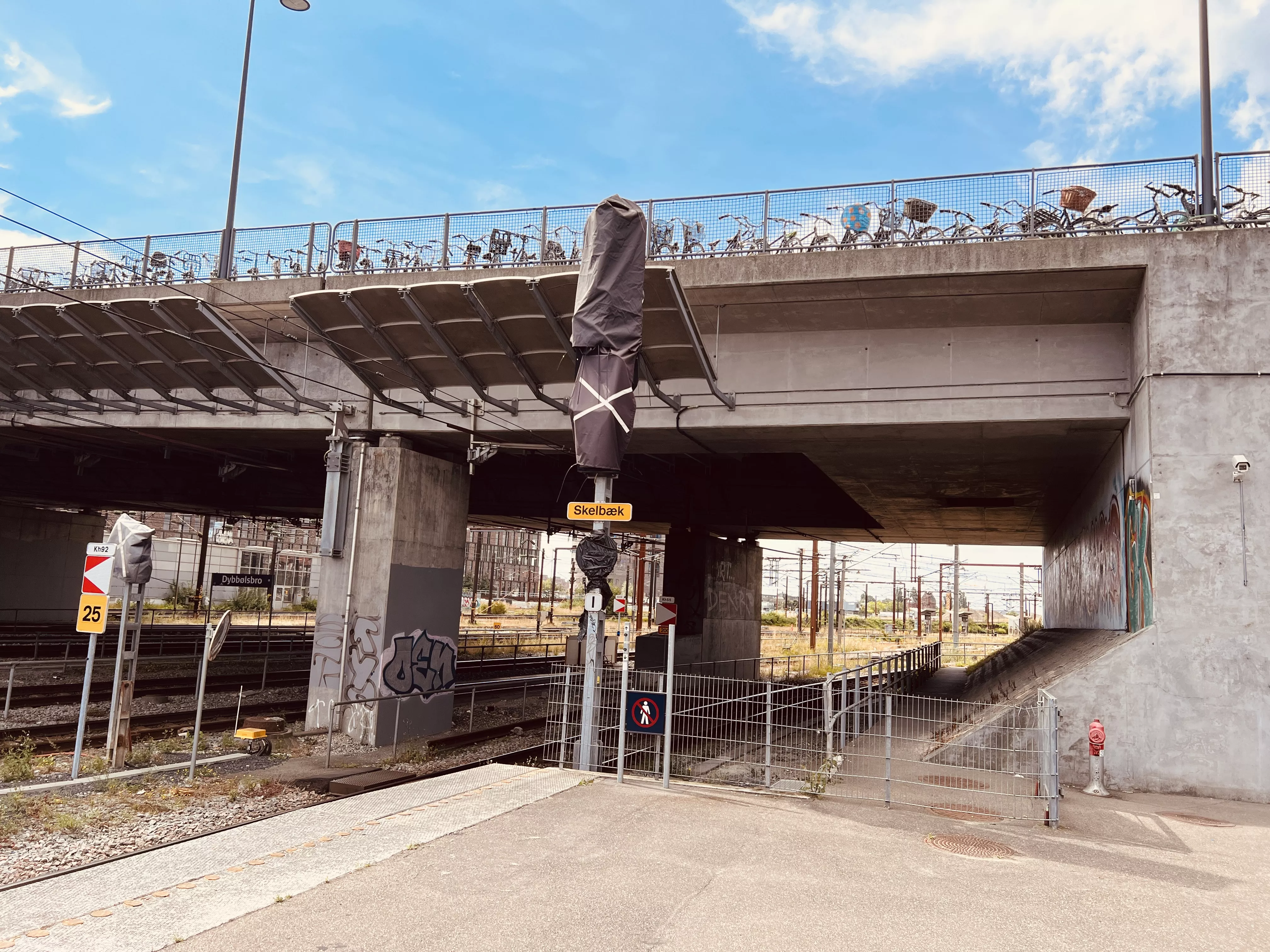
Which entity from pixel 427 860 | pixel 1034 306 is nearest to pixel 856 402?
pixel 1034 306

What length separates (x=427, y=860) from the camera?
761cm

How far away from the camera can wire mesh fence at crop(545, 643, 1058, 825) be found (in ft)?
36.6

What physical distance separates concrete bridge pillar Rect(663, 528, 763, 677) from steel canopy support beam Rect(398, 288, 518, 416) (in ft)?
47.1

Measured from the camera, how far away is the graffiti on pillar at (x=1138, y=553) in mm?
13180

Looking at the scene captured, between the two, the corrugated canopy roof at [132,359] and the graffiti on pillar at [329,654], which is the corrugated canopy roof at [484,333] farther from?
the graffiti on pillar at [329,654]

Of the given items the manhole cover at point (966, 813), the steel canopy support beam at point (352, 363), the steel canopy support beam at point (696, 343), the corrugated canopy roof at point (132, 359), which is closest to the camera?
the manhole cover at point (966, 813)

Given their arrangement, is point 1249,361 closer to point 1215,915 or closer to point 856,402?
point 856,402

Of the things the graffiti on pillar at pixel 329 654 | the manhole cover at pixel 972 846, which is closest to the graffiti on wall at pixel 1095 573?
the manhole cover at pixel 972 846

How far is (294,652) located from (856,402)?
91.0 feet

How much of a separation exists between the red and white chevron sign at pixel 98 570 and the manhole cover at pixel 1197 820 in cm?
1389

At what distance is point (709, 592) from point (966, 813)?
21.1m

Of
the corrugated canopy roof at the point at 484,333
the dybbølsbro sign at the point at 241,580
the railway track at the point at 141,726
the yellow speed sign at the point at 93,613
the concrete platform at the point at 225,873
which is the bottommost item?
the railway track at the point at 141,726

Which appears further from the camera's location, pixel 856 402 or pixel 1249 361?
pixel 856 402

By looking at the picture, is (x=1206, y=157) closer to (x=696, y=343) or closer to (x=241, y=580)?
Result: (x=696, y=343)
